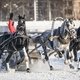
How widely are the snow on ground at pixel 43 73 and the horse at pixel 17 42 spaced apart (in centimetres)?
47

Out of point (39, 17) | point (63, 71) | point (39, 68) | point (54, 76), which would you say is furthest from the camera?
point (39, 17)

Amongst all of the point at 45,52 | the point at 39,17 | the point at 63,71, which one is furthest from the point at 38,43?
the point at 39,17

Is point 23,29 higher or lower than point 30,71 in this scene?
higher

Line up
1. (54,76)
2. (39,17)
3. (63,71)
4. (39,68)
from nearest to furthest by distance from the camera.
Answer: (54,76) < (63,71) < (39,68) < (39,17)

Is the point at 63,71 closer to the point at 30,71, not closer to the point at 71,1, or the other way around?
the point at 30,71

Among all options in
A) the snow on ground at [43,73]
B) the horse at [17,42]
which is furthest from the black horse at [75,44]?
the horse at [17,42]

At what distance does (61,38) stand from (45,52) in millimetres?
881

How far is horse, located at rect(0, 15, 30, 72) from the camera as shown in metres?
16.0

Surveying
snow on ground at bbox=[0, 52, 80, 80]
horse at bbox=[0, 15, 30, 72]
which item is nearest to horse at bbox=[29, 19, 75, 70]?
snow on ground at bbox=[0, 52, 80, 80]

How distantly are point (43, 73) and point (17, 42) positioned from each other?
1.15 meters

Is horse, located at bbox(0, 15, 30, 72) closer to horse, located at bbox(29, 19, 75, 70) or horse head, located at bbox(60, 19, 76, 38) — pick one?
horse, located at bbox(29, 19, 75, 70)

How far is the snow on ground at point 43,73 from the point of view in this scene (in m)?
14.9

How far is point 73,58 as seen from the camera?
56.7 ft

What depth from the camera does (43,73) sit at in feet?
52.3
